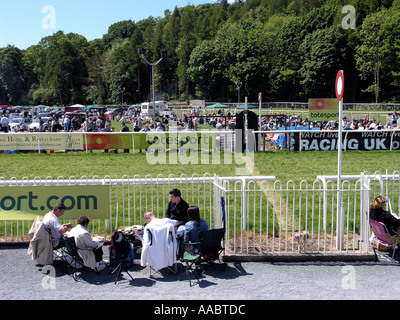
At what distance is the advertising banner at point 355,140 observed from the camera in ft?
62.9

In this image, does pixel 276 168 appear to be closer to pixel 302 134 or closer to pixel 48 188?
pixel 302 134

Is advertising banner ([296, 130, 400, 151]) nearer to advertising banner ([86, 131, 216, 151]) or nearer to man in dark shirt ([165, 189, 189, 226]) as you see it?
advertising banner ([86, 131, 216, 151])

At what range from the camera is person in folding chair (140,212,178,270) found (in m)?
6.31

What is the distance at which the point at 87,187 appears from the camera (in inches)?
299

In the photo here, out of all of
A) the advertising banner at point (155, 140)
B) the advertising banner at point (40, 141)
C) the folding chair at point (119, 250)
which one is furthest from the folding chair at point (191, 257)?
the advertising banner at point (40, 141)

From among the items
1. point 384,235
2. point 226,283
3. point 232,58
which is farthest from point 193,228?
point 232,58

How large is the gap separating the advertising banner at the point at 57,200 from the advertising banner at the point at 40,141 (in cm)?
1195

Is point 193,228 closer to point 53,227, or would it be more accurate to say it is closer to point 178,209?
point 178,209

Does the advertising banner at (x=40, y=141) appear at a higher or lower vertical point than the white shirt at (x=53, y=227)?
higher

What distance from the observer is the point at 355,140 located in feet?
63.1

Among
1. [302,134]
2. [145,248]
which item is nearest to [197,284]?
[145,248]

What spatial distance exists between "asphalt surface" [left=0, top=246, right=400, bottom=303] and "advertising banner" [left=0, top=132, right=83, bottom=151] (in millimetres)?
12854

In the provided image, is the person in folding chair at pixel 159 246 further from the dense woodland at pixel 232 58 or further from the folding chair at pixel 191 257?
the dense woodland at pixel 232 58

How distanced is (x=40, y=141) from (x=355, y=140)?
48.4 feet
